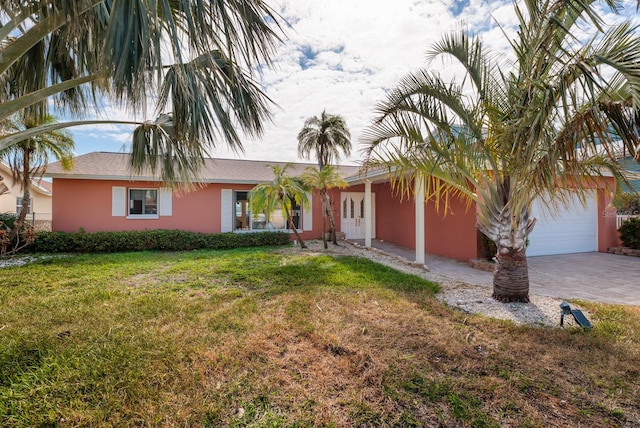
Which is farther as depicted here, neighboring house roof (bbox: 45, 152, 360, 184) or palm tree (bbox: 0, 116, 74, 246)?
neighboring house roof (bbox: 45, 152, 360, 184)

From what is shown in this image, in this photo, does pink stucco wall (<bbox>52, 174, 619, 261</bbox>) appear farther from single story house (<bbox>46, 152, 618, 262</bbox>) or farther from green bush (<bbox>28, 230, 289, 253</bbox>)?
green bush (<bbox>28, 230, 289, 253</bbox>)

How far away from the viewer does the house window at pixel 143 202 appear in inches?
473

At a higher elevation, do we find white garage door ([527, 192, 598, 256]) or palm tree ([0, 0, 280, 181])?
palm tree ([0, 0, 280, 181])

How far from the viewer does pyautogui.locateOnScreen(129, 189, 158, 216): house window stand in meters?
12.0

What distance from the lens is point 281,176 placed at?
9641mm

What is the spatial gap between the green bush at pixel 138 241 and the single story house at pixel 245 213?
49.8 inches

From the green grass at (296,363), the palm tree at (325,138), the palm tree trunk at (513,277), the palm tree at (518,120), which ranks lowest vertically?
the green grass at (296,363)

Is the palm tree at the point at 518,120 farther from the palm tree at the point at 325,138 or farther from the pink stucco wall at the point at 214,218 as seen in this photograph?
the palm tree at the point at 325,138

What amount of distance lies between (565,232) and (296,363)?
1174 cm

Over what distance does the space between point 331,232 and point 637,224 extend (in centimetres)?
1088

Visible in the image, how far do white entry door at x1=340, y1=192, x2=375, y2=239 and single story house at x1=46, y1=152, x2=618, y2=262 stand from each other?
0.06 metres

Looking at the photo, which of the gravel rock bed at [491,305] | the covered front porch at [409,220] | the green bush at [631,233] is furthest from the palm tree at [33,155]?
the green bush at [631,233]

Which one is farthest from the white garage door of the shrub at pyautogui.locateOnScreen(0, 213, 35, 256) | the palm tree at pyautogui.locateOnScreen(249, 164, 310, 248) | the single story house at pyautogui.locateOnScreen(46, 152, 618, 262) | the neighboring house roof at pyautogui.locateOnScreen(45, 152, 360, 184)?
the shrub at pyautogui.locateOnScreen(0, 213, 35, 256)

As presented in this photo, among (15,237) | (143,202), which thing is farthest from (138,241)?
(15,237)
